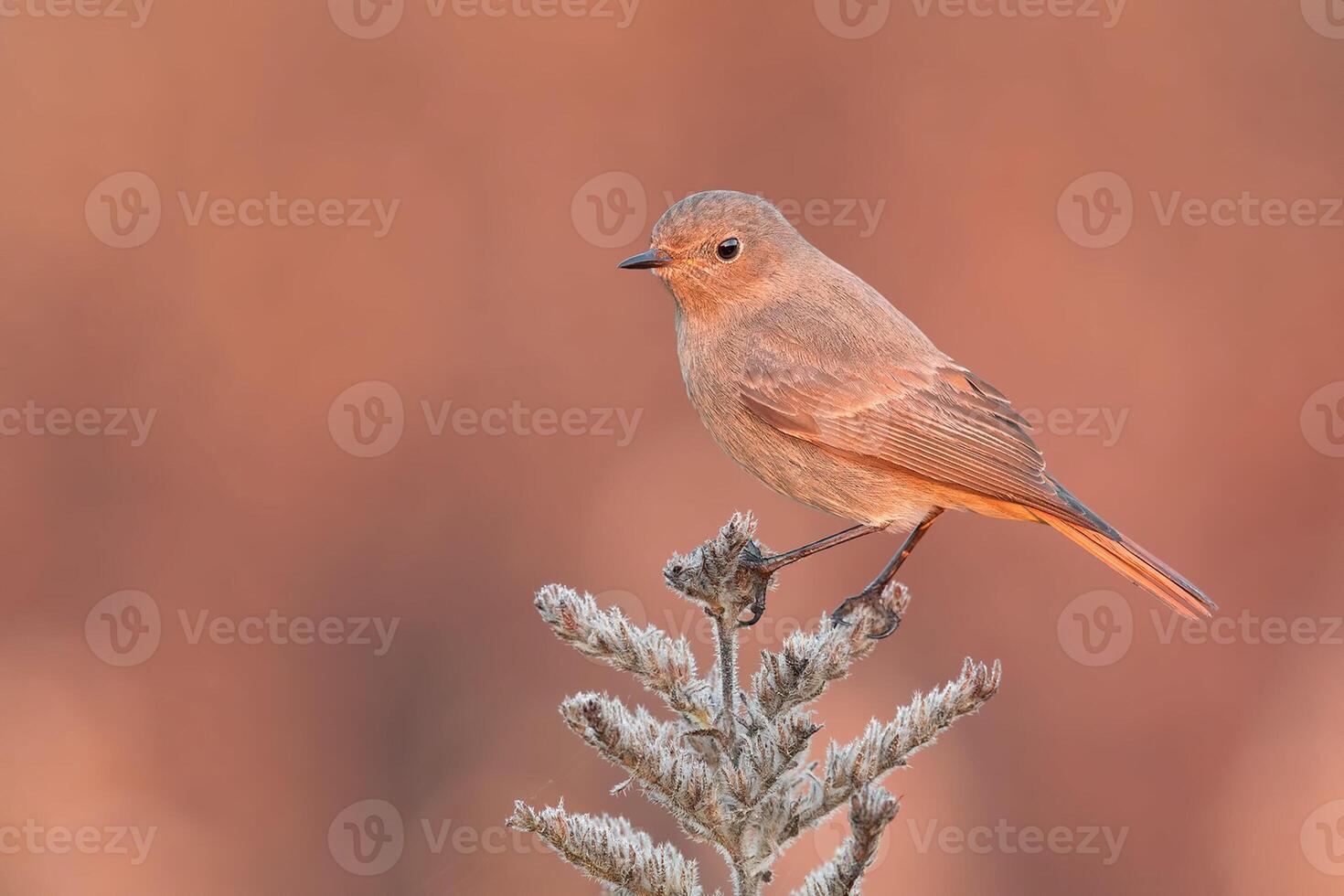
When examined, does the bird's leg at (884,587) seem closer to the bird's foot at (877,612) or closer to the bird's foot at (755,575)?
the bird's foot at (877,612)

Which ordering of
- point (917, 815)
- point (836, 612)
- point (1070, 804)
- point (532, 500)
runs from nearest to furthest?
point (836, 612)
point (917, 815)
point (1070, 804)
point (532, 500)

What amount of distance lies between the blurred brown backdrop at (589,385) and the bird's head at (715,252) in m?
3.08

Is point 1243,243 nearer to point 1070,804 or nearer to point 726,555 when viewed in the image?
point 1070,804

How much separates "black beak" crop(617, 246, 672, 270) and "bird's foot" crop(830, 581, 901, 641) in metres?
1.35

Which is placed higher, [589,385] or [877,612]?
[589,385]

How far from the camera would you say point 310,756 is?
23.2ft

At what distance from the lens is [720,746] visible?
107 inches

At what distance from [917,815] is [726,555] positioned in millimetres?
4524

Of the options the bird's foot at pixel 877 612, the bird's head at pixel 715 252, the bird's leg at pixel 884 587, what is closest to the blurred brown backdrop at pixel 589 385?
the bird's leg at pixel 884 587

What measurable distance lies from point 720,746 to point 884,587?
117 centimetres

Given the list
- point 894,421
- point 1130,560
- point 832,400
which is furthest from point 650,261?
point 1130,560

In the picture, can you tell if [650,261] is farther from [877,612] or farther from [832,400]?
[877,612]

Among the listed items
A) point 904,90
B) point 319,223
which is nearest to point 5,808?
point 319,223

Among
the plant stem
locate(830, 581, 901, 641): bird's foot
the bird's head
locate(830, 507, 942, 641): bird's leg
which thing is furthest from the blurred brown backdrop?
the plant stem
